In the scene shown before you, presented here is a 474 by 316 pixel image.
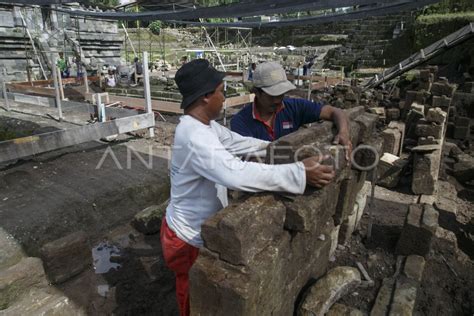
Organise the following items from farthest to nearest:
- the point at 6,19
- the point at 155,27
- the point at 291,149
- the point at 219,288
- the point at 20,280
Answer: the point at 155,27 < the point at 6,19 < the point at 20,280 < the point at 291,149 < the point at 219,288

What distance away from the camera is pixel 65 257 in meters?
3.30

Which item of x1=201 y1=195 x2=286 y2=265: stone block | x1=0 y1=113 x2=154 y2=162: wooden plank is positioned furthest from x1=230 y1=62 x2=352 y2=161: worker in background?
x1=0 y1=113 x2=154 y2=162: wooden plank

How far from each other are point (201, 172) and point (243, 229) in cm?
35

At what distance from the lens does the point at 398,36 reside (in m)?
20.6

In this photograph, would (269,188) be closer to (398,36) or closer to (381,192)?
(381,192)

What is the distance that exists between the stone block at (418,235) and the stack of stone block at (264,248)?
1240 mm

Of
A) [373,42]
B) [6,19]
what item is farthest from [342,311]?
[373,42]

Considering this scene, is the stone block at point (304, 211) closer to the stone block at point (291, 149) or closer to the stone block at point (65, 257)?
the stone block at point (291, 149)

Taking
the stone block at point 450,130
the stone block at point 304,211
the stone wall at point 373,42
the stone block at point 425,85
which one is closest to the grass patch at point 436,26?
the stone wall at point 373,42

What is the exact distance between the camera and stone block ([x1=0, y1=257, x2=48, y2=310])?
2904mm

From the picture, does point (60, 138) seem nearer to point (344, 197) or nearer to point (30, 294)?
point (30, 294)

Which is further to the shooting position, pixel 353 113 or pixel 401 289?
pixel 353 113

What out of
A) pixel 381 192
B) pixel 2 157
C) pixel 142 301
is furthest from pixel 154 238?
pixel 381 192

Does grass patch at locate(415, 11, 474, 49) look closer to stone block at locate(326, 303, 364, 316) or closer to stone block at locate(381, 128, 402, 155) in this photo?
stone block at locate(381, 128, 402, 155)
